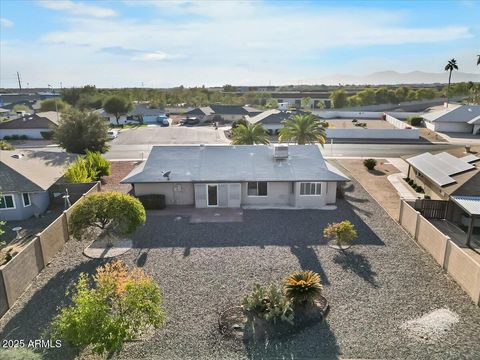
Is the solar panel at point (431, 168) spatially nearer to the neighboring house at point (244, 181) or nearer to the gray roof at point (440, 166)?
the gray roof at point (440, 166)

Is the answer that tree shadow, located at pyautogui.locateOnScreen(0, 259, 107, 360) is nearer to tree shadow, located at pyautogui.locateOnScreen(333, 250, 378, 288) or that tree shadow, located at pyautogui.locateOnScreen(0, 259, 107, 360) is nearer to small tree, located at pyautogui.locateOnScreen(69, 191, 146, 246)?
small tree, located at pyautogui.locateOnScreen(69, 191, 146, 246)

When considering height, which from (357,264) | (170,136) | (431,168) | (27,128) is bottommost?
(357,264)

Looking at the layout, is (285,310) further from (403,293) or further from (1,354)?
(1,354)

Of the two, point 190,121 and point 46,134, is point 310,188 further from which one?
point 190,121

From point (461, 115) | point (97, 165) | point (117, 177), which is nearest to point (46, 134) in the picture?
point (117, 177)

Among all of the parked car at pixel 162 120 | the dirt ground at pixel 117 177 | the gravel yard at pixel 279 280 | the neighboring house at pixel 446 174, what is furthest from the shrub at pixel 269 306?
the parked car at pixel 162 120

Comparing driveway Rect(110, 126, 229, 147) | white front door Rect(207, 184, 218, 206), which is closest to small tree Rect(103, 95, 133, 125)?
driveway Rect(110, 126, 229, 147)
